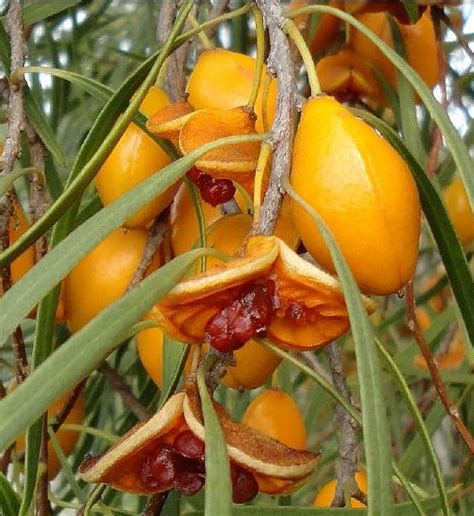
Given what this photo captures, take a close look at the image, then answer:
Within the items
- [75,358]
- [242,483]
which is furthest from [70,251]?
[242,483]

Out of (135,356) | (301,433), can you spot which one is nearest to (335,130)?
(301,433)

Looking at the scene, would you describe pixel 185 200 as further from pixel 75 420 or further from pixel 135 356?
pixel 135 356

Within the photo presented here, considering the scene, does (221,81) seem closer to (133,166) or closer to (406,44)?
(133,166)

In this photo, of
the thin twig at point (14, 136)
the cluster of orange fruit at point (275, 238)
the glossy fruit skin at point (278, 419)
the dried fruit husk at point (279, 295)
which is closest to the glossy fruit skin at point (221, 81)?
the cluster of orange fruit at point (275, 238)

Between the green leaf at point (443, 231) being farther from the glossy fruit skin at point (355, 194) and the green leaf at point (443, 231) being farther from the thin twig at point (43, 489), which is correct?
the thin twig at point (43, 489)

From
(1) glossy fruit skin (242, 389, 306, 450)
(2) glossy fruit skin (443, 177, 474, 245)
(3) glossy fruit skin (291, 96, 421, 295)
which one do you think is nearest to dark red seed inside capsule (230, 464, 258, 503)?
(3) glossy fruit skin (291, 96, 421, 295)

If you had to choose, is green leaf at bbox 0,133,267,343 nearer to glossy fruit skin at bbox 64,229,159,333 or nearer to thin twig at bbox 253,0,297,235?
thin twig at bbox 253,0,297,235
